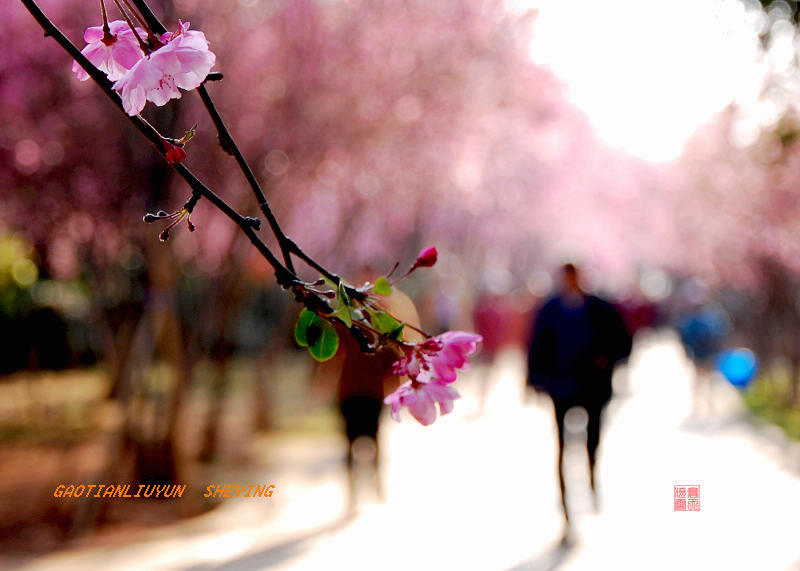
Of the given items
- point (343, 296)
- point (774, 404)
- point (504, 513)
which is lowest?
point (504, 513)

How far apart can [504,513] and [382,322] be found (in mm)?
6641

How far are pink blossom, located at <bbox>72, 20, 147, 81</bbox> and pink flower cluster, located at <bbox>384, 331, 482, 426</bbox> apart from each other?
2.54 feet

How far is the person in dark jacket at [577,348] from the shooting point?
24.6 ft

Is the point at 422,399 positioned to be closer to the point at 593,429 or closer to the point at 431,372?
the point at 431,372

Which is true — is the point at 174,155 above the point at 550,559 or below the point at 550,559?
above

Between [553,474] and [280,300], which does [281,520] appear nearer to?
[553,474]

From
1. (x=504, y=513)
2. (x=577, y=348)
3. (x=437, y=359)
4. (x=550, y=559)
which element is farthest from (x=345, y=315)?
(x=504, y=513)

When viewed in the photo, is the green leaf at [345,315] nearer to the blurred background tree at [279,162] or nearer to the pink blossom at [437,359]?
the pink blossom at [437,359]

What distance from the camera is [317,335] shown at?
1.69m

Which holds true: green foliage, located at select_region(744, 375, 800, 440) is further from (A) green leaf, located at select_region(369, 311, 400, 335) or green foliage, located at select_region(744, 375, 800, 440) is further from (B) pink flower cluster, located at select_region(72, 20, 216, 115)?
(B) pink flower cluster, located at select_region(72, 20, 216, 115)

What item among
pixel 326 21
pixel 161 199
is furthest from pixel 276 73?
pixel 161 199

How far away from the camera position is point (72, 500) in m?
8.95

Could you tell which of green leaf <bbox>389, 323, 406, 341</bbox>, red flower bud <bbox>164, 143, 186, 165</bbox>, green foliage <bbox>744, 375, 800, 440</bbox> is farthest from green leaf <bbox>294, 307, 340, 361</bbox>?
green foliage <bbox>744, 375, 800, 440</bbox>

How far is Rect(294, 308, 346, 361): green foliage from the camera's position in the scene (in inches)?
66.2
